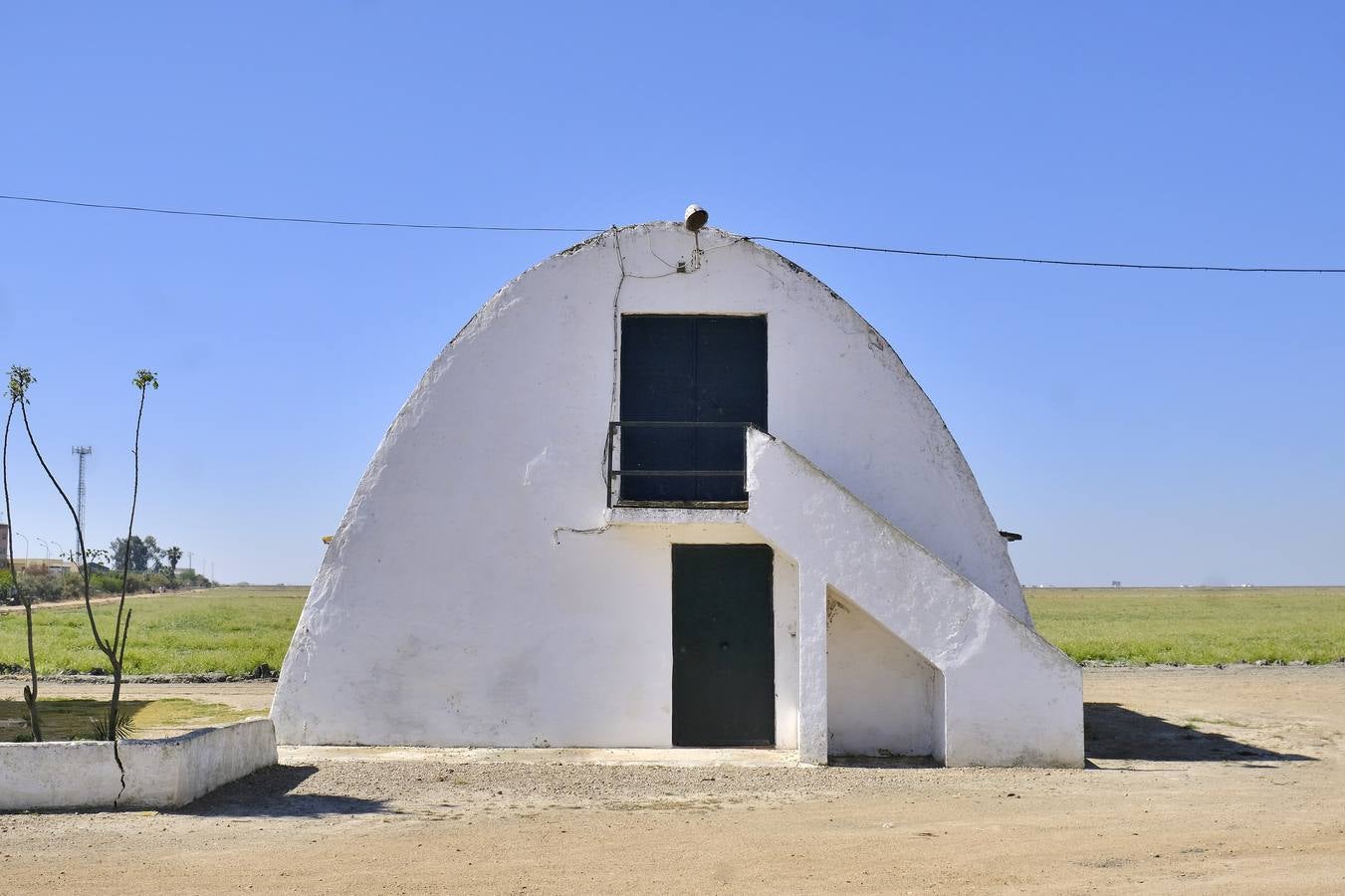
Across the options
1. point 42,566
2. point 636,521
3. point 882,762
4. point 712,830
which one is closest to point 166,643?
point 636,521

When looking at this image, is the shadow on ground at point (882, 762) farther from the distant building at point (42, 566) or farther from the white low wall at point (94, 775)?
the distant building at point (42, 566)

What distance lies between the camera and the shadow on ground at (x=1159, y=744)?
1335 cm

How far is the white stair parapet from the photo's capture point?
12.2m

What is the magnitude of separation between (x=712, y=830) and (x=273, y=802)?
377 centimetres

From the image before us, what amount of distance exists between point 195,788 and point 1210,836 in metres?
8.04

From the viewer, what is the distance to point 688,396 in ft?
46.8

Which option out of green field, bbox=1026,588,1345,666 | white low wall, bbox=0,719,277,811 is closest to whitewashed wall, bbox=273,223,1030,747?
white low wall, bbox=0,719,277,811

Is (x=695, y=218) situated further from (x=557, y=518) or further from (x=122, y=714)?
(x=122, y=714)

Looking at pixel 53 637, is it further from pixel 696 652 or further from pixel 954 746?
pixel 954 746

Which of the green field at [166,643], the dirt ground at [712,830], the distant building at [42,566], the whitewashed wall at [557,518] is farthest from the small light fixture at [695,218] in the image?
the distant building at [42,566]

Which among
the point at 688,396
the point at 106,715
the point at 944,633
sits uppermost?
the point at 688,396

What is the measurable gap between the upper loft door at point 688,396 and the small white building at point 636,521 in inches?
1.0

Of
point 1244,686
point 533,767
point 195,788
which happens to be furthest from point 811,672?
point 1244,686

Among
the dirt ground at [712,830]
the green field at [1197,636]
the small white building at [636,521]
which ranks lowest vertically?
the green field at [1197,636]
